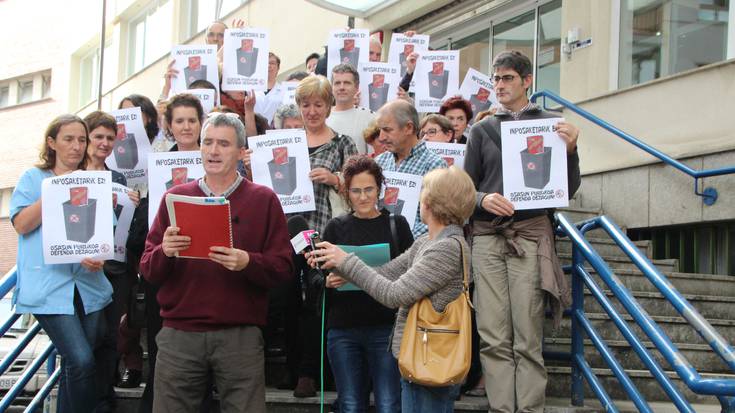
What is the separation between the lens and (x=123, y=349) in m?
6.10

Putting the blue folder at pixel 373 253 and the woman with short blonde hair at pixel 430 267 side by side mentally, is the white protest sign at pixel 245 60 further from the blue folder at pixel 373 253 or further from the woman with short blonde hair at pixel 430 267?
the woman with short blonde hair at pixel 430 267

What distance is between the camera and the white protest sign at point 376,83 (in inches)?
318

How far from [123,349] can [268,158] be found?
1697 millimetres

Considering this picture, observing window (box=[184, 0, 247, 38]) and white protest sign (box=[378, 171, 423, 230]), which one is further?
window (box=[184, 0, 247, 38])

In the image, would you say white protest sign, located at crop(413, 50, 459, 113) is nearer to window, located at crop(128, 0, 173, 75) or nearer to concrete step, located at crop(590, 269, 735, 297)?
concrete step, located at crop(590, 269, 735, 297)

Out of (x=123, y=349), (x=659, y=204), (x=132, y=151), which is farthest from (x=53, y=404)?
(x=659, y=204)

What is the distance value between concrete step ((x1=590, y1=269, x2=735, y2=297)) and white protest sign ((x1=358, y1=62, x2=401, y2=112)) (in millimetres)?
2414

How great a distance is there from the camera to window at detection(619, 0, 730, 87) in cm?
933

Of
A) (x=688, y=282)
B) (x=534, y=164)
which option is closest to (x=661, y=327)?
(x=688, y=282)

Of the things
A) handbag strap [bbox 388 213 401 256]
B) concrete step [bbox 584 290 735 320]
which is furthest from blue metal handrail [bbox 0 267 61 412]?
concrete step [bbox 584 290 735 320]

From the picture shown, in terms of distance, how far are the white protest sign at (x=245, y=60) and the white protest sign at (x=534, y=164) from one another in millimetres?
3409

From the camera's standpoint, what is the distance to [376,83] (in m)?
8.09

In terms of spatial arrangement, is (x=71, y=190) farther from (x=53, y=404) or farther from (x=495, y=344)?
(x=495, y=344)

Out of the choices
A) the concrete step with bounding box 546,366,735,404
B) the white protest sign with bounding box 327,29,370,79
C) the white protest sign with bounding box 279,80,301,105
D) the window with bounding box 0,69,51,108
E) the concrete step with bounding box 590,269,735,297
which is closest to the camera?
the concrete step with bounding box 546,366,735,404
